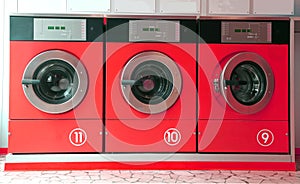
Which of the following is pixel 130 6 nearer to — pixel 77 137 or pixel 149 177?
pixel 77 137

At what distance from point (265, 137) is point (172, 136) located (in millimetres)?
757

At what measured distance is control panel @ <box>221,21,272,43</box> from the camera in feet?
8.23

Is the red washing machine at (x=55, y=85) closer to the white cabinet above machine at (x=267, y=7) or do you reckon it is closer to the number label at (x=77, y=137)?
the number label at (x=77, y=137)

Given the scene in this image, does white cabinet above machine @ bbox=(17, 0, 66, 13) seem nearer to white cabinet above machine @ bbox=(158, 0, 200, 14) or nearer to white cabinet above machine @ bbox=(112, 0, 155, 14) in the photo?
white cabinet above machine @ bbox=(112, 0, 155, 14)

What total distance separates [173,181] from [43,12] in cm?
165

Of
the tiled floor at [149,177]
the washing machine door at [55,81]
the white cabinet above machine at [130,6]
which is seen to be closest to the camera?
the tiled floor at [149,177]

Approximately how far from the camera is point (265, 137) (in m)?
2.51

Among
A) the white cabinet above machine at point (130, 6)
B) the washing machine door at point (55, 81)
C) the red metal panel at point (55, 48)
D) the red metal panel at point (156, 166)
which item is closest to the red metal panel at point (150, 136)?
the red metal panel at point (156, 166)

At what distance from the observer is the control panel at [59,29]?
95.6 inches

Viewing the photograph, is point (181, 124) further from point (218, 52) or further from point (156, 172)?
point (218, 52)

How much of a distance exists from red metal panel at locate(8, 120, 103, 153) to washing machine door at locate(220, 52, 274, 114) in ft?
3.49

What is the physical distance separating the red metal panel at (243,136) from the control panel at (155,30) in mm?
734

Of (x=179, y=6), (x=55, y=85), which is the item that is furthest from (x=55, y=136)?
(x=179, y=6)

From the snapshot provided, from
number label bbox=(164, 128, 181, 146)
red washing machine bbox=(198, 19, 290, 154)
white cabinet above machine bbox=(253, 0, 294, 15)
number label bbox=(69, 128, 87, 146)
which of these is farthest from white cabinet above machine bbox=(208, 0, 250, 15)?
number label bbox=(69, 128, 87, 146)
